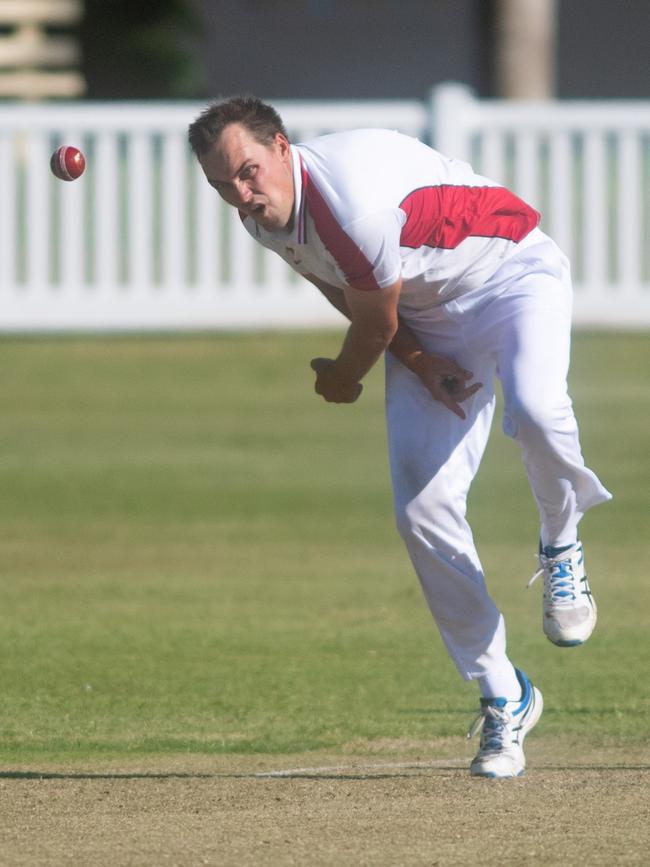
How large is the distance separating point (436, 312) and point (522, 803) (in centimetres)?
149

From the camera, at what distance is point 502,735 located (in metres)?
5.81

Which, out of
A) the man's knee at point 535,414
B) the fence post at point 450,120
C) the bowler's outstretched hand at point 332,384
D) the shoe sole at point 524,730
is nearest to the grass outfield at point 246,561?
the shoe sole at point 524,730

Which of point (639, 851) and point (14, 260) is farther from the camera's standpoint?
point (14, 260)

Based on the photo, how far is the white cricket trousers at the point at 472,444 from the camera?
5703 mm

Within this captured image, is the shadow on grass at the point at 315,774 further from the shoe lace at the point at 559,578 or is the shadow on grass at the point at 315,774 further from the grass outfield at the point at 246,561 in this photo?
the shoe lace at the point at 559,578

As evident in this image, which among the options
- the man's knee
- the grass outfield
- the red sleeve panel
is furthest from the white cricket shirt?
the grass outfield

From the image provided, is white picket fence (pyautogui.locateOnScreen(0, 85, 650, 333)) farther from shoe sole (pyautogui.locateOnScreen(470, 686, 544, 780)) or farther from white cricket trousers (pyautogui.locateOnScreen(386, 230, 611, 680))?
shoe sole (pyautogui.locateOnScreen(470, 686, 544, 780))

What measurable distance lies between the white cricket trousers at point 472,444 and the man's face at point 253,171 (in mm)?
772

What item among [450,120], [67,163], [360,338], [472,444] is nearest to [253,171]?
[360,338]

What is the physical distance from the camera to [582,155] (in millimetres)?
15531

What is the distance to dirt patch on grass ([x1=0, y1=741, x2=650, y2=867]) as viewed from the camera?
4832 millimetres

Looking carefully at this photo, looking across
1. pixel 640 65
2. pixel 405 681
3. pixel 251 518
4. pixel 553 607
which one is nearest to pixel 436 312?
pixel 553 607

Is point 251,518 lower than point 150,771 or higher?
lower

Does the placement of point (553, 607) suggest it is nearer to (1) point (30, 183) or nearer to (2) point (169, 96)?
(1) point (30, 183)
